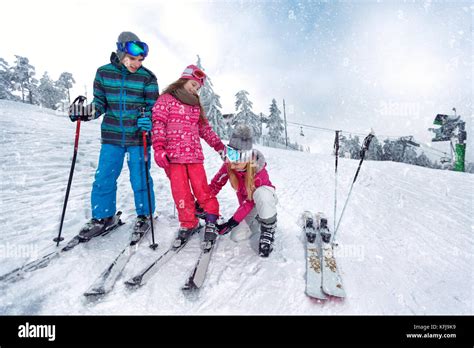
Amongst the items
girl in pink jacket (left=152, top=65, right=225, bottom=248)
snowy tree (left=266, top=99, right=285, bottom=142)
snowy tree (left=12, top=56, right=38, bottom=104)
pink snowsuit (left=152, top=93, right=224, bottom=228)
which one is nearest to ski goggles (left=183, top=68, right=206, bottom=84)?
girl in pink jacket (left=152, top=65, right=225, bottom=248)

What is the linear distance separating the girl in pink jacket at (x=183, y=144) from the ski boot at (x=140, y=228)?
529mm

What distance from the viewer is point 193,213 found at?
11.5ft

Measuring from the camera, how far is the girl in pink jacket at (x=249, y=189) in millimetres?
3178

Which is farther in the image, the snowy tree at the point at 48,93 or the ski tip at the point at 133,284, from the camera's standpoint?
the snowy tree at the point at 48,93

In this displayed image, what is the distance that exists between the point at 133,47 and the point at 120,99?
2.32 feet

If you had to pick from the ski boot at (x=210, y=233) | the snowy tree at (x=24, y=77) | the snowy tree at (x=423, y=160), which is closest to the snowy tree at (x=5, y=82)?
the snowy tree at (x=24, y=77)

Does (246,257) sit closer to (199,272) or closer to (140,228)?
(199,272)

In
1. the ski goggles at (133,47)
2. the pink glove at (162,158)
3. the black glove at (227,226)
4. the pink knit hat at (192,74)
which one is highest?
the ski goggles at (133,47)

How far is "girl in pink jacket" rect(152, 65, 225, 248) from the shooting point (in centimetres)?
334

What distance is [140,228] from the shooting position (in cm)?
351

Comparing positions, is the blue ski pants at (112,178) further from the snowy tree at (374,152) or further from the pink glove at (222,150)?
the snowy tree at (374,152)

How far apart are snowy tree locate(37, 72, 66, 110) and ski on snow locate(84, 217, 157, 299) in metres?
48.5
